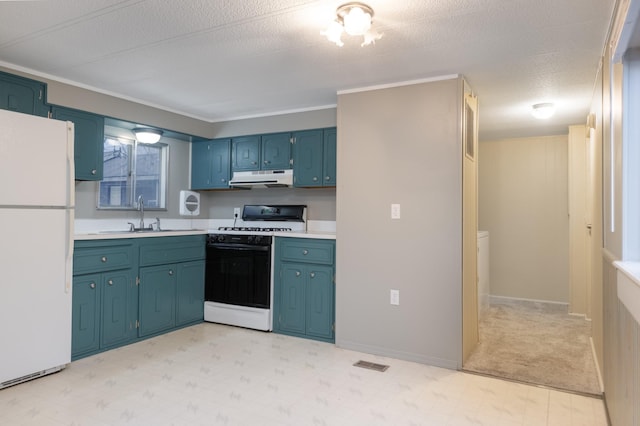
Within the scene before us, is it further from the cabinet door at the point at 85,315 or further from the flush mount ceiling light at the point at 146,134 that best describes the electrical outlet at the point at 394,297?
the flush mount ceiling light at the point at 146,134

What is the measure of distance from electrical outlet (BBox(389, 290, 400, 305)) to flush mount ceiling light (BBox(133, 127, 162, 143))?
282 centimetres

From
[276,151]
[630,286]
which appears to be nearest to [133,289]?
[276,151]

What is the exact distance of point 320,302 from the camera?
3719 millimetres

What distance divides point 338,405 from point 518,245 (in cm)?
397

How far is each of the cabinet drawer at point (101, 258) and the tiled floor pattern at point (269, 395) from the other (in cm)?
69

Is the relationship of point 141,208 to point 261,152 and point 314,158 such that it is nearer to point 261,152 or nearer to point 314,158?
point 261,152

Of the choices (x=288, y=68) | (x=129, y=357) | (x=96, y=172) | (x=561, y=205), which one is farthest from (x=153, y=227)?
(x=561, y=205)

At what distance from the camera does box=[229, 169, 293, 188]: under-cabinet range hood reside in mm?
4250

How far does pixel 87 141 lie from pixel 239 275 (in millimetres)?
1807

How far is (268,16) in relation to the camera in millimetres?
2238

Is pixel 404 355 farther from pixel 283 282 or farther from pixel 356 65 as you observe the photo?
pixel 356 65

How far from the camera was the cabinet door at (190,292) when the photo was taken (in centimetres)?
403

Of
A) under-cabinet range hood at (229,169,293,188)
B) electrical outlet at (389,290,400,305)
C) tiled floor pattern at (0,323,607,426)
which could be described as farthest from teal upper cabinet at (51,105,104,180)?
electrical outlet at (389,290,400,305)

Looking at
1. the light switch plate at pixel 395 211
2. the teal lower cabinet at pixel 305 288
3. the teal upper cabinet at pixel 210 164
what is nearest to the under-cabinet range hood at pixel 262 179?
the teal upper cabinet at pixel 210 164
